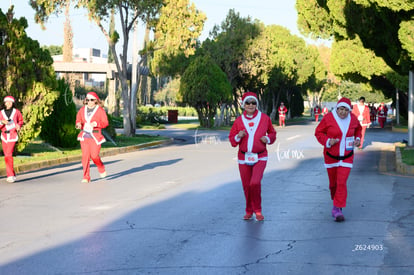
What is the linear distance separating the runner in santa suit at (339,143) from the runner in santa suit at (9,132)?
689 cm

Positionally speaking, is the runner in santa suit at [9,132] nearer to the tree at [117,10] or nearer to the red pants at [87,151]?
the red pants at [87,151]

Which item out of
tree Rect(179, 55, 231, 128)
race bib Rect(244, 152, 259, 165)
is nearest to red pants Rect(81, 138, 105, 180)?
race bib Rect(244, 152, 259, 165)

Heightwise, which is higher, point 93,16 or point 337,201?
point 93,16

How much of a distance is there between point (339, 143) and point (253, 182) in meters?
1.25

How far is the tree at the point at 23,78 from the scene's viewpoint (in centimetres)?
1872

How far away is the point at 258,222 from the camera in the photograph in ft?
30.5

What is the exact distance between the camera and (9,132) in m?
14.3

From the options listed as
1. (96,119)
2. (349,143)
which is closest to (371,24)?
(96,119)

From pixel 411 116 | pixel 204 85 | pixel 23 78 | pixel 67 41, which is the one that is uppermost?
pixel 67 41

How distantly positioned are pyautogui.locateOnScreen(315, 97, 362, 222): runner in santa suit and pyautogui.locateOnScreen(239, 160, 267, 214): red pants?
0.91 meters

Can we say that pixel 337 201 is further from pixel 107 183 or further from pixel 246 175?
pixel 107 183

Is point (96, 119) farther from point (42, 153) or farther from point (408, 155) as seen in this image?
point (408, 155)

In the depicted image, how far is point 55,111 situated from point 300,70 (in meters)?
54.3

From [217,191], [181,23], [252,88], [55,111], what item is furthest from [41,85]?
[252,88]
